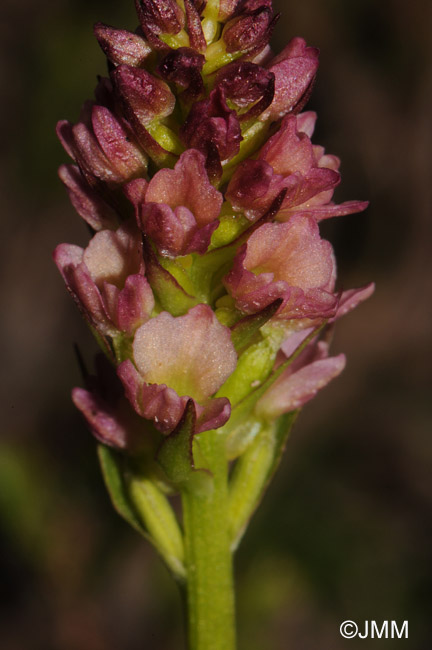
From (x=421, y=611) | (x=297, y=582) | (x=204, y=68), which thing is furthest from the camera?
(x=297, y=582)

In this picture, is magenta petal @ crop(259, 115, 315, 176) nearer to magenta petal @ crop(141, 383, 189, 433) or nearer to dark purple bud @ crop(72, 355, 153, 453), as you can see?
magenta petal @ crop(141, 383, 189, 433)

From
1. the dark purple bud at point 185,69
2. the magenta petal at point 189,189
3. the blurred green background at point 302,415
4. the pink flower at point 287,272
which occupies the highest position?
the dark purple bud at point 185,69

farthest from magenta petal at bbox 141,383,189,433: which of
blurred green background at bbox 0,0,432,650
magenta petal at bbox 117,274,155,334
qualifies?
blurred green background at bbox 0,0,432,650

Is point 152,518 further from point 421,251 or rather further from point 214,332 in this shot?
point 421,251

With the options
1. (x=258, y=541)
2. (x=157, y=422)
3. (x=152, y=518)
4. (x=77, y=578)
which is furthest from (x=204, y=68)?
(x=77, y=578)

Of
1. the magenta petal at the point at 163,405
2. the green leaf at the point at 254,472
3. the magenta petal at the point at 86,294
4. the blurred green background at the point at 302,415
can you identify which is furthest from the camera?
the blurred green background at the point at 302,415

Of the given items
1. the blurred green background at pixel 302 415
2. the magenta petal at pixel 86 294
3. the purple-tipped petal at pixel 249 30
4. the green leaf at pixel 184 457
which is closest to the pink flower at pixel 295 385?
the green leaf at pixel 184 457

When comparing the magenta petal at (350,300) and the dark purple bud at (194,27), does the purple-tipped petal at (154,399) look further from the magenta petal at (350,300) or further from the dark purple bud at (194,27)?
the dark purple bud at (194,27)

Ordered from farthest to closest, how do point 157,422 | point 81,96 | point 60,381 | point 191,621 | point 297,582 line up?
point 60,381
point 81,96
point 297,582
point 191,621
point 157,422

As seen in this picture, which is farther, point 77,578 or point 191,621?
point 77,578
